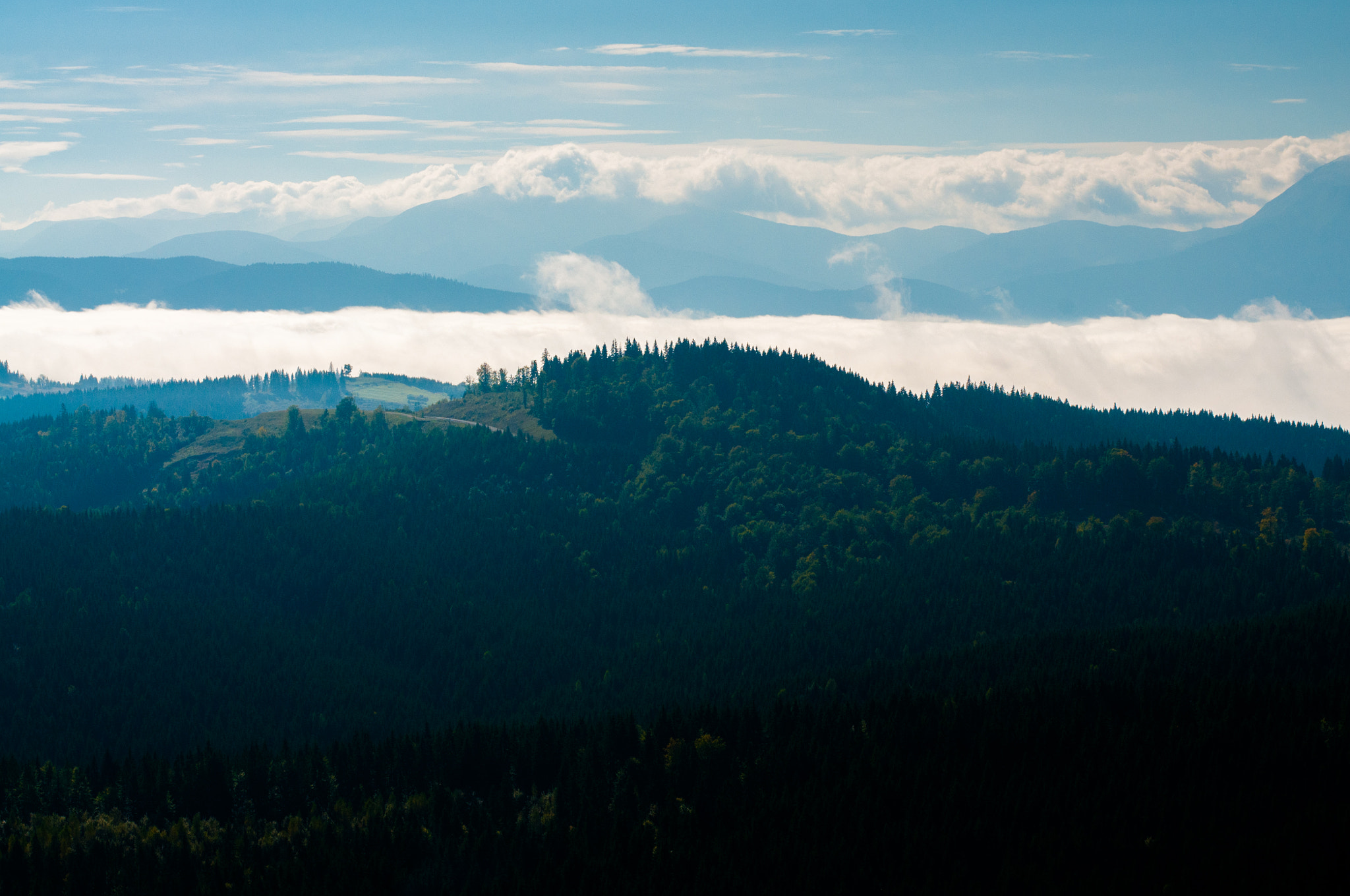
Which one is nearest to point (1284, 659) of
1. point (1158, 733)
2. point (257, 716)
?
point (1158, 733)

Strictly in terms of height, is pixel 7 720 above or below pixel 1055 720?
below

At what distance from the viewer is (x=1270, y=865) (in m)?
109

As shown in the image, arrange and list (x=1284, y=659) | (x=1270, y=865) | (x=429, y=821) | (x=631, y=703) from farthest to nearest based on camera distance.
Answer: (x=631, y=703)
(x=1284, y=659)
(x=429, y=821)
(x=1270, y=865)

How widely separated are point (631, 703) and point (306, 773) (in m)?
61.4

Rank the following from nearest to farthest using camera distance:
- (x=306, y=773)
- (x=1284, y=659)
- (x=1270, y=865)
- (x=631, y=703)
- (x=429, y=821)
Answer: (x=1270, y=865), (x=429, y=821), (x=306, y=773), (x=1284, y=659), (x=631, y=703)

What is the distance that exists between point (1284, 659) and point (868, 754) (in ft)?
224

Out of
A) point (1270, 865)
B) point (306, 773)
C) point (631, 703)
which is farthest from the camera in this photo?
point (631, 703)

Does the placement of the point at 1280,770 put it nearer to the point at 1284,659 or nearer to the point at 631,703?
the point at 1284,659

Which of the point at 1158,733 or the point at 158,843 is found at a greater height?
the point at 1158,733

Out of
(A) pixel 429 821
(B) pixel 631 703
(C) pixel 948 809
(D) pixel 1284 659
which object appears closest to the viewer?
(C) pixel 948 809

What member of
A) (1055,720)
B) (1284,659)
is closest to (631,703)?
(1055,720)

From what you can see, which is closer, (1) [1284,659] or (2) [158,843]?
(2) [158,843]

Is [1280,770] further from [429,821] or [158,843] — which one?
[158,843]

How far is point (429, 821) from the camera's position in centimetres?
13375
